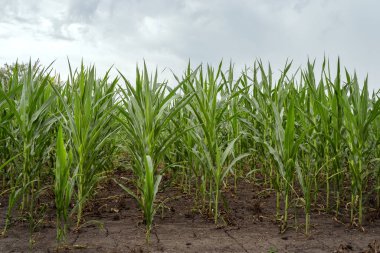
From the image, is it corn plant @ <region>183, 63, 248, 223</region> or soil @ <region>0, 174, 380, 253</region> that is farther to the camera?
corn plant @ <region>183, 63, 248, 223</region>

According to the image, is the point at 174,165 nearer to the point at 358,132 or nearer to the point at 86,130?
the point at 86,130

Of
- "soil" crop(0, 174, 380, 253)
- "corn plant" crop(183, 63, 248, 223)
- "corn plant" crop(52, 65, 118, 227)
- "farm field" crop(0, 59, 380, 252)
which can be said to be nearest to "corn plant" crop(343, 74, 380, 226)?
"farm field" crop(0, 59, 380, 252)

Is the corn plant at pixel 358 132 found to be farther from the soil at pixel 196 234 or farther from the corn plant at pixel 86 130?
the corn plant at pixel 86 130

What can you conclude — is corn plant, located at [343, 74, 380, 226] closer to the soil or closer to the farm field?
the farm field

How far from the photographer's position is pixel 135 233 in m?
2.88

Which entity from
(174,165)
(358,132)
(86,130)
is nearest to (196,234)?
(174,165)

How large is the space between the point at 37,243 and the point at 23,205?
24.2 inches

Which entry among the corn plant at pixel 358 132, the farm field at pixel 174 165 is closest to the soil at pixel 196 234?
the farm field at pixel 174 165

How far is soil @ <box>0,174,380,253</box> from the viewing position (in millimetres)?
2609

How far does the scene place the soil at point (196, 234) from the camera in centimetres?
261

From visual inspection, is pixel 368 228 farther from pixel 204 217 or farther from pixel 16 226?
pixel 16 226

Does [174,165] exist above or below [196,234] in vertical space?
above

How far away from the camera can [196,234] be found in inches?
113

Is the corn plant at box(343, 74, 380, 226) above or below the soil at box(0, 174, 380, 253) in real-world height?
above
